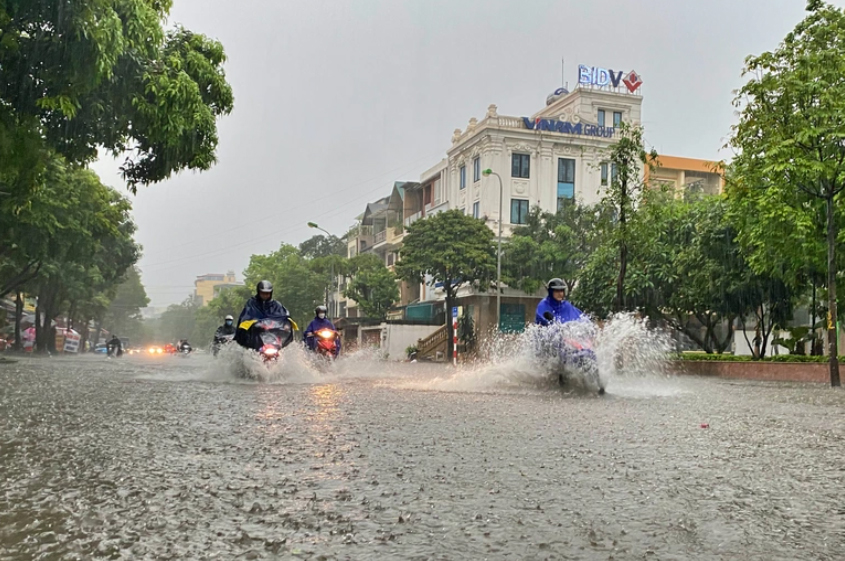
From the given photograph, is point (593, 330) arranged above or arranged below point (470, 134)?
below

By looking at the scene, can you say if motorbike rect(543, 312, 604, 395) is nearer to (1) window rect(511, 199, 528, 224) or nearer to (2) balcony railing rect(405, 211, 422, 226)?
(1) window rect(511, 199, 528, 224)

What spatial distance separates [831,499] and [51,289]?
44599 mm

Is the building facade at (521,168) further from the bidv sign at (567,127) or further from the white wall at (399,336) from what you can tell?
the white wall at (399,336)

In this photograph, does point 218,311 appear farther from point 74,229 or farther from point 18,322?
point 74,229

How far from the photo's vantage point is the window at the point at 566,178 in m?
52.8

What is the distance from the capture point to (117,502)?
4395 mm

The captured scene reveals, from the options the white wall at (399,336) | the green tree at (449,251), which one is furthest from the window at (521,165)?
the white wall at (399,336)

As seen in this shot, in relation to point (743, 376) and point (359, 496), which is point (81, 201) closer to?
point (743, 376)

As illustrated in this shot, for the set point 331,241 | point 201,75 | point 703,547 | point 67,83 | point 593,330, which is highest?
point 331,241

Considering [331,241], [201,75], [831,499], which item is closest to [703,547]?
[831,499]

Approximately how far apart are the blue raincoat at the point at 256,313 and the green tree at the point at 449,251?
95.5 feet

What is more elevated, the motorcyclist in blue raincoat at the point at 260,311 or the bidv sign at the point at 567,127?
the bidv sign at the point at 567,127

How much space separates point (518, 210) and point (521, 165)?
8.67ft

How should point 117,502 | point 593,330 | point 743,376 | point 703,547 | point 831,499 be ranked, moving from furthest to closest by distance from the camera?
1. point 743,376
2. point 593,330
3. point 831,499
4. point 117,502
5. point 703,547
